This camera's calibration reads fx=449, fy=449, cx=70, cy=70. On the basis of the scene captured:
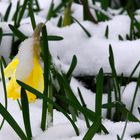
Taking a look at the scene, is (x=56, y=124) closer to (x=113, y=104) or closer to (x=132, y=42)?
(x=113, y=104)

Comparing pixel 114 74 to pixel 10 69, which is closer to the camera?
pixel 10 69

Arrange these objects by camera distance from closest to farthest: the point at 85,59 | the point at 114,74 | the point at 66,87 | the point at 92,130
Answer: the point at 92,130 → the point at 66,87 → the point at 114,74 → the point at 85,59

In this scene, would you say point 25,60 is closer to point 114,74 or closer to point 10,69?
point 10,69

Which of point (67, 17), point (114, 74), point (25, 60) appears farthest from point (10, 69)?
point (67, 17)

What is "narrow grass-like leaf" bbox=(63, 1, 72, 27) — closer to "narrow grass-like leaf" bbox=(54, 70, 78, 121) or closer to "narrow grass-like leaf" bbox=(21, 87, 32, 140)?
"narrow grass-like leaf" bbox=(54, 70, 78, 121)

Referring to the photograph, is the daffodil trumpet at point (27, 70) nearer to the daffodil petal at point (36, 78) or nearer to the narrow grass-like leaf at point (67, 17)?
the daffodil petal at point (36, 78)

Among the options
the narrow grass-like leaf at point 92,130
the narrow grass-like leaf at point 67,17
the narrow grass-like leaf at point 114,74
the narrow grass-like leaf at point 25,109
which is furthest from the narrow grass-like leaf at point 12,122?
the narrow grass-like leaf at point 67,17

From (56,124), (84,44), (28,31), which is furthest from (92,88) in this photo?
(56,124)

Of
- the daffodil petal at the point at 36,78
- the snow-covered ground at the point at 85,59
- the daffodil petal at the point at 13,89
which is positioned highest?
the daffodil petal at the point at 36,78
